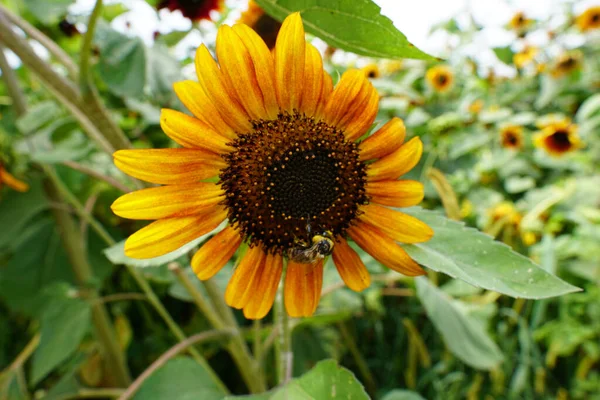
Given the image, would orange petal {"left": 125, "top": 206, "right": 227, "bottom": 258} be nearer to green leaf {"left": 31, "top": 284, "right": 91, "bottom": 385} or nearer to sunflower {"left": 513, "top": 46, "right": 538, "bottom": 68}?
green leaf {"left": 31, "top": 284, "right": 91, "bottom": 385}

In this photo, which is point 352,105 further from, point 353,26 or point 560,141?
point 560,141

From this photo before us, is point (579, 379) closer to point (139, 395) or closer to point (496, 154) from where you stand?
point (496, 154)

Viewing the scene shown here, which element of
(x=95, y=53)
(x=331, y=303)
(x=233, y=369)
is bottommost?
A: (x=233, y=369)

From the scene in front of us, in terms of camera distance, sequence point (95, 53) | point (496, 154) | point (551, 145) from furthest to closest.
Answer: point (496, 154), point (551, 145), point (95, 53)

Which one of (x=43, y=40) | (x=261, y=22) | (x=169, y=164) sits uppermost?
(x=261, y=22)

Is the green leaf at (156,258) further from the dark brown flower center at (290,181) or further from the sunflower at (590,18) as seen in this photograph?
the sunflower at (590,18)

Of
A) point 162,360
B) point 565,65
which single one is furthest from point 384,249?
point 565,65

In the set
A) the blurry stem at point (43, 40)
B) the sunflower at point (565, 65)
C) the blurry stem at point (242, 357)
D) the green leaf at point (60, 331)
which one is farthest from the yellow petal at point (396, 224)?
the sunflower at point (565, 65)

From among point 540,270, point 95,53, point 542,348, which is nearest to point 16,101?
point 95,53
